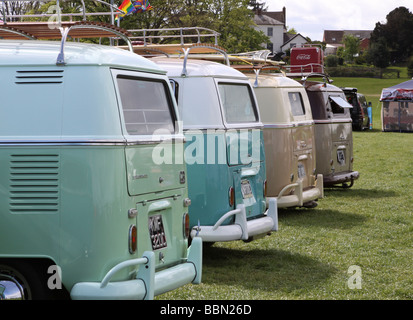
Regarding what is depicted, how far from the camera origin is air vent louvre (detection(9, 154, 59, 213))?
16.6 feet

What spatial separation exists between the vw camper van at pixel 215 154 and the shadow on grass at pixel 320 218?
10.0 feet

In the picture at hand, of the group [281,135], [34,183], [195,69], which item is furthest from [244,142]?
[34,183]

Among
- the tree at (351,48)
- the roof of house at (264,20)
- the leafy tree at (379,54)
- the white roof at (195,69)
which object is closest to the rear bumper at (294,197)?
the white roof at (195,69)

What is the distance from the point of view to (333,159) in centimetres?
1441

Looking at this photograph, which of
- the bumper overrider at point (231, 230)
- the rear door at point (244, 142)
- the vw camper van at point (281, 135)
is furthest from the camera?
the vw camper van at point (281, 135)

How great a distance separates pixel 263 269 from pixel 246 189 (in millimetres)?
996

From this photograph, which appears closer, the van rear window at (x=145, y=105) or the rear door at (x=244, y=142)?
the van rear window at (x=145, y=105)

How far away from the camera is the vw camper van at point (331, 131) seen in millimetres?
13930

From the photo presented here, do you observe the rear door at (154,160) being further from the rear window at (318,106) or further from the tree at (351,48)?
the tree at (351,48)

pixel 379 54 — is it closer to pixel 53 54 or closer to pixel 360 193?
pixel 360 193

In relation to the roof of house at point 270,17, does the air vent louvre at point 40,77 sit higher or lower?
lower

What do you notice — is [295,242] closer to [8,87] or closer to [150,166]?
[150,166]
